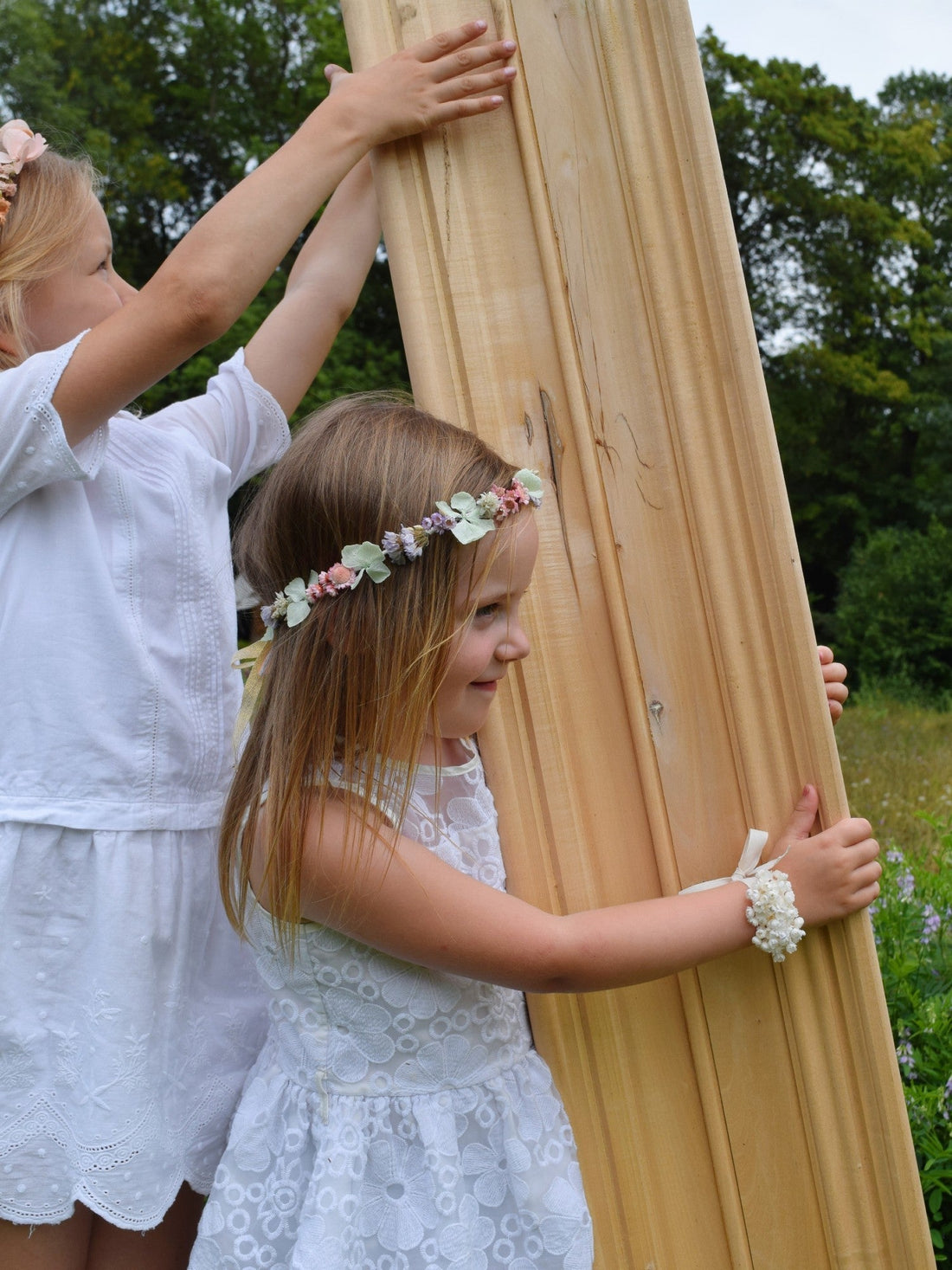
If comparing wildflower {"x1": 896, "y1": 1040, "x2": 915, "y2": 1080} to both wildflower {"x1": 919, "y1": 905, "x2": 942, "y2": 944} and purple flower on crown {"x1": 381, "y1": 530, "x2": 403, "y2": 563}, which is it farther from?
purple flower on crown {"x1": 381, "y1": 530, "x2": 403, "y2": 563}

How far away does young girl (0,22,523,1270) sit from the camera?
1435mm

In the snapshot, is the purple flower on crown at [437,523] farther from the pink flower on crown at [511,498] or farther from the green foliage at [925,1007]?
the green foliage at [925,1007]

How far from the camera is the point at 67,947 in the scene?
4.88 ft

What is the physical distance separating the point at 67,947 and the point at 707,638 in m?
0.95

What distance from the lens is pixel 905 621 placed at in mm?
10078

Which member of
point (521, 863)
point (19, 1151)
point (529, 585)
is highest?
point (529, 585)

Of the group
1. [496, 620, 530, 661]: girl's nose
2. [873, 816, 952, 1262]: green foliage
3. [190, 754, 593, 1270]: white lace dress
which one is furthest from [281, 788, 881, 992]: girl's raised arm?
[873, 816, 952, 1262]: green foliage

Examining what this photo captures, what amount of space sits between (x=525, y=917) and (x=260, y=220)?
0.95 m

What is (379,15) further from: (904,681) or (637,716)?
(904,681)

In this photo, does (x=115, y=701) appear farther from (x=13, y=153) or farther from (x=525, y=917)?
(x=13, y=153)

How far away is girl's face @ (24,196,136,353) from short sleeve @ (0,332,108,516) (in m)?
0.12

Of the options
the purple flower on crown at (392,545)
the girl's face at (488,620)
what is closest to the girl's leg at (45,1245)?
the girl's face at (488,620)

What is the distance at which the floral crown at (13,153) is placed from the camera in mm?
1566

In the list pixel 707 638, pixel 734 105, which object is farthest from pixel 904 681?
pixel 707 638
